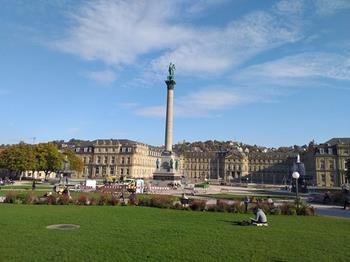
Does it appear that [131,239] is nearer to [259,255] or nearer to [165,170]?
[259,255]

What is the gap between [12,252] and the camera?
1241cm

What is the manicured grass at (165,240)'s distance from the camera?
40.7 ft

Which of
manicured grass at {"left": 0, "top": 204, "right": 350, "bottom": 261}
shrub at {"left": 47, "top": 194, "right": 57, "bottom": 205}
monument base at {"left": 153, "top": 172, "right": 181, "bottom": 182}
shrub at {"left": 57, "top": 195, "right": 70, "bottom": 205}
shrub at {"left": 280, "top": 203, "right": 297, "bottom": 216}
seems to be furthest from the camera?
monument base at {"left": 153, "top": 172, "right": 181, "bottom": 182}

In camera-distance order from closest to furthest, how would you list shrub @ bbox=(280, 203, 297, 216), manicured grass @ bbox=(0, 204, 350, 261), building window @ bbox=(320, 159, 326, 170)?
manicured grass @ bbox=(0, 204, 350, 261) < shrub @ bbox=(280, 203, 297, 216) < building window @ bbox=(320, 159, 326, 170)

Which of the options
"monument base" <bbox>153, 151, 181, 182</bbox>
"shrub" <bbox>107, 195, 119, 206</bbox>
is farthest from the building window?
"shrub" <bbox>107, 195, 119, 206</bbox>

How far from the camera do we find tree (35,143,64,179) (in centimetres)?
9181

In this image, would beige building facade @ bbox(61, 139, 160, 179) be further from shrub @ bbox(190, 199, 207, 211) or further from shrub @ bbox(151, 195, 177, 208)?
shrub @ bbox(190, 199, 207, 211)

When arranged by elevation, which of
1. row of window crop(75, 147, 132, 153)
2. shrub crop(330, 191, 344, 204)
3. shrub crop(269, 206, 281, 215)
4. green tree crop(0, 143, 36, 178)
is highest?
row of window crop(75, 147, 132, 153)

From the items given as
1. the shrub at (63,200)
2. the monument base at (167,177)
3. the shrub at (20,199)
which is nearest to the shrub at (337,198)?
the shrub at (63,200)

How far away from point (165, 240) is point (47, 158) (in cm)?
8487

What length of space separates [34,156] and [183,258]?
86.0m

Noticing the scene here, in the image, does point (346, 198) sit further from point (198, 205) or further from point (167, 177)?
point (167, 177)

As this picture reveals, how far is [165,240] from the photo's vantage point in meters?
14.9

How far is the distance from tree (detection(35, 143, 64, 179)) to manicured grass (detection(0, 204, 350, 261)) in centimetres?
7409
